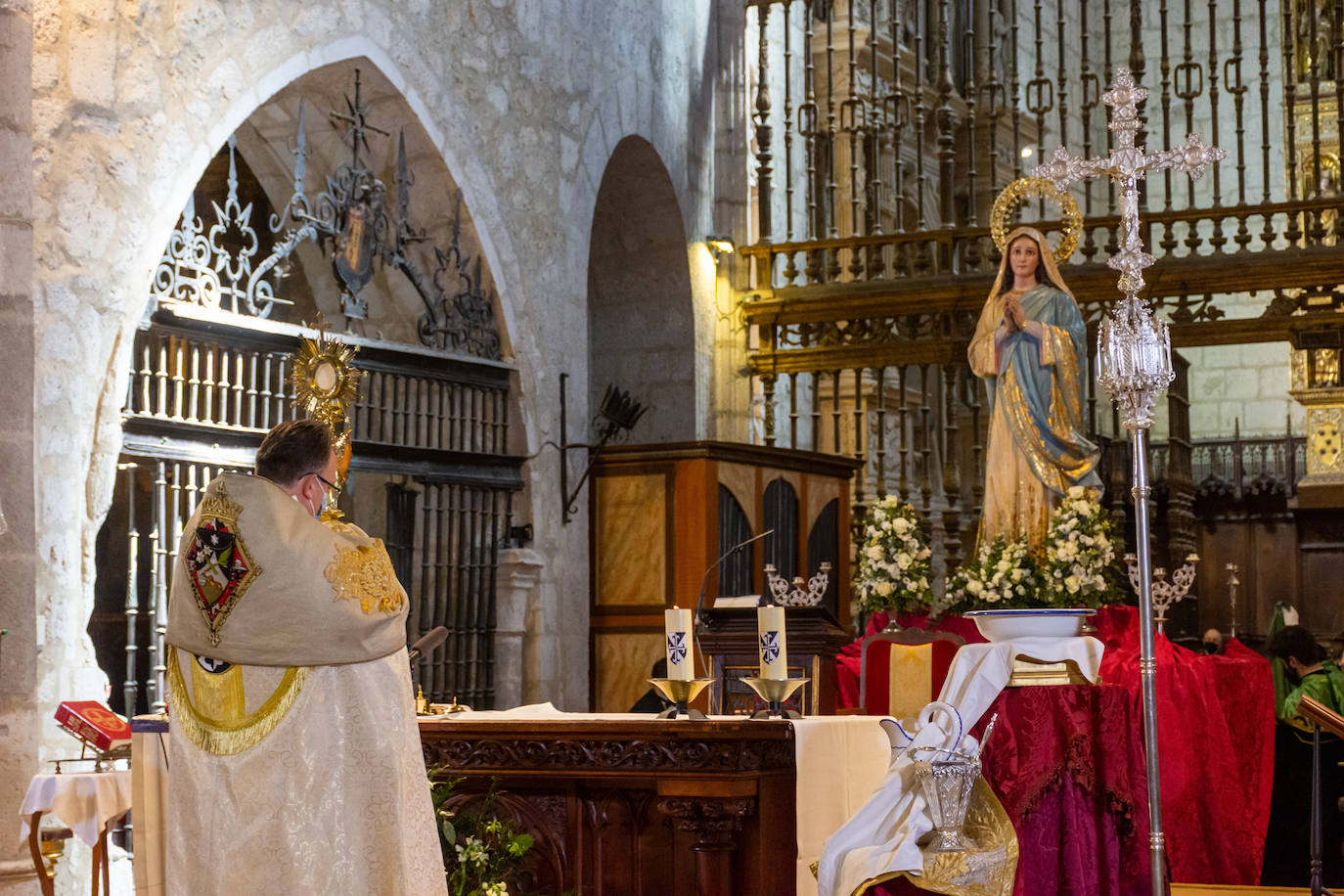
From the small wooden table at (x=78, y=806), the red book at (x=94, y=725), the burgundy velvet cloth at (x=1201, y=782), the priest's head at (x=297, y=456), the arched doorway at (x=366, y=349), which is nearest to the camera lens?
the priest's head at (x=297, y=456)

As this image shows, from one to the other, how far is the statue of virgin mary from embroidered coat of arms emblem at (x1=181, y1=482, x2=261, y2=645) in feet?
16.1

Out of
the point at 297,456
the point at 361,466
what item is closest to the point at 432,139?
the point at 361,466

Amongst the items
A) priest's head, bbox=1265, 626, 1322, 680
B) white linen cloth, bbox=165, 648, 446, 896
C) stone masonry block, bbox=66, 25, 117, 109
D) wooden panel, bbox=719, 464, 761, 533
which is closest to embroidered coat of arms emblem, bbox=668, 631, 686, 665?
white linen cloth, bbox=165, 648, 446, 896

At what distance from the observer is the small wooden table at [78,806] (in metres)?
5.66

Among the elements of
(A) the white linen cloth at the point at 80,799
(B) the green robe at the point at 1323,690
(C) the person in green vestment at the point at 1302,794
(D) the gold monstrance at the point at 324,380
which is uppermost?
→ (D) the gold monstrance at the point at 324,380

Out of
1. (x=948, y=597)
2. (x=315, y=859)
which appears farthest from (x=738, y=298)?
(x=315, y=859)

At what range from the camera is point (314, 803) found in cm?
416

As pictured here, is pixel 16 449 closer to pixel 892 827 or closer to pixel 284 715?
pixel 284 715

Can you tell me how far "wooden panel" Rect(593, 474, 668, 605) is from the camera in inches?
437

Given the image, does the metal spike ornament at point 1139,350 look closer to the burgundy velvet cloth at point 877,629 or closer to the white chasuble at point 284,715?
the white chasuble at point 284,715

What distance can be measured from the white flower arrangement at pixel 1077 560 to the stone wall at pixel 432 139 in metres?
3.86

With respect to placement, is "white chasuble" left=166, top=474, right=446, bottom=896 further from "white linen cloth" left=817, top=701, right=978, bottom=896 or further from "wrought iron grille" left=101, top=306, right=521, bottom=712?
"wrought iron grille" left=101, top=306, right=521, bottom=712

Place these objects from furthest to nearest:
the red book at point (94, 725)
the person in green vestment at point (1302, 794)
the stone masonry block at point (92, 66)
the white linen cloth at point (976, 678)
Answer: the person in green vestment at point (1302, 794) < the stone masonry block at point (92, 66) < the red book at point (94, 725) < the white linen cloth at point (976, 678)

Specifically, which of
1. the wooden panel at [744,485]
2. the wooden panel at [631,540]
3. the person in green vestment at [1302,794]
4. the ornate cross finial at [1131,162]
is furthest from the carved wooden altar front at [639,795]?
the wooden panel at [744,485]
